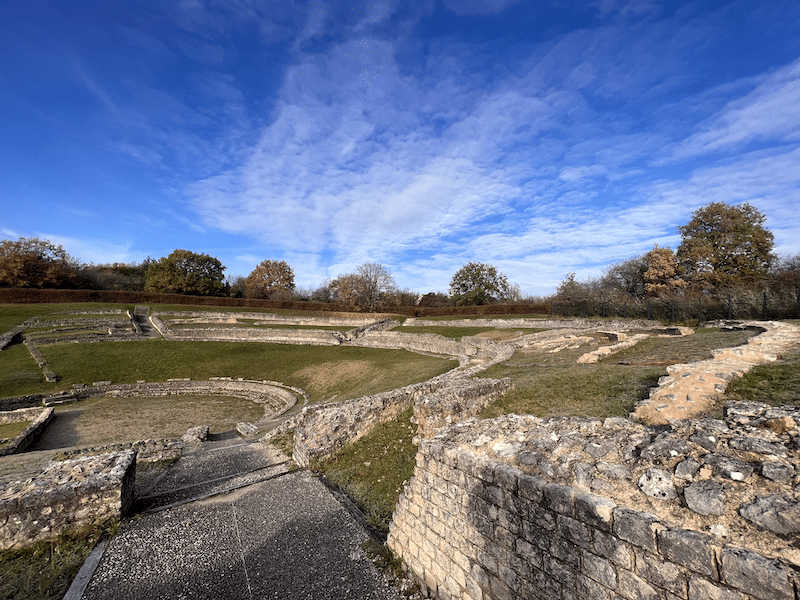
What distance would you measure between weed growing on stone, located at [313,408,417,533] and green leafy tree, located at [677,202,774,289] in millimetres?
39541

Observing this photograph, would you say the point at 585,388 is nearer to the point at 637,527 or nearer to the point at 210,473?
the point at 637,527

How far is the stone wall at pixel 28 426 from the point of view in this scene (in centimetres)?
1190

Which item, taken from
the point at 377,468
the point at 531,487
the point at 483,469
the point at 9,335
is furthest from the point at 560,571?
the point at 9,335

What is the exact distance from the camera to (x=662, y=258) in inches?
1484

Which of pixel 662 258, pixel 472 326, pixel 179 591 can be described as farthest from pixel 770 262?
pixel 179 591

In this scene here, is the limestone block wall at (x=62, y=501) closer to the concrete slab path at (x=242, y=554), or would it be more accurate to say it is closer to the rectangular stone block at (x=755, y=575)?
the concrete slab path at (x=242, y=554)

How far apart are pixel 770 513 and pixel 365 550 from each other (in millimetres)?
4570

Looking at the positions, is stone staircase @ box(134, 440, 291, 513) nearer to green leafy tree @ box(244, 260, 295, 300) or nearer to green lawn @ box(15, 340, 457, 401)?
green lawn @ box(15, 340, 457, 401)

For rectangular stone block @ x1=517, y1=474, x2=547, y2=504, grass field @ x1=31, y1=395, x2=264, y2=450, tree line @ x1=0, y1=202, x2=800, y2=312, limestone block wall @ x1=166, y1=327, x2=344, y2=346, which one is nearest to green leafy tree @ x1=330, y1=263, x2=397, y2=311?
tree line @ x1=0, y1=202, x2=800, y2=312

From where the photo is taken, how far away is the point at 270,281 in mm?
71562

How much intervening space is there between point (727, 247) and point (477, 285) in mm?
33058

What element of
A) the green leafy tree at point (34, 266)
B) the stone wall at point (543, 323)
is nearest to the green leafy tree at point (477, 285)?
the stone wall at point (543, 323)

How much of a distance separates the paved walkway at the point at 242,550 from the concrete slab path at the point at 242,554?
0.01 m

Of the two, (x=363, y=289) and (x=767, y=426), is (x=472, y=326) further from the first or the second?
(x=767, y=426)
